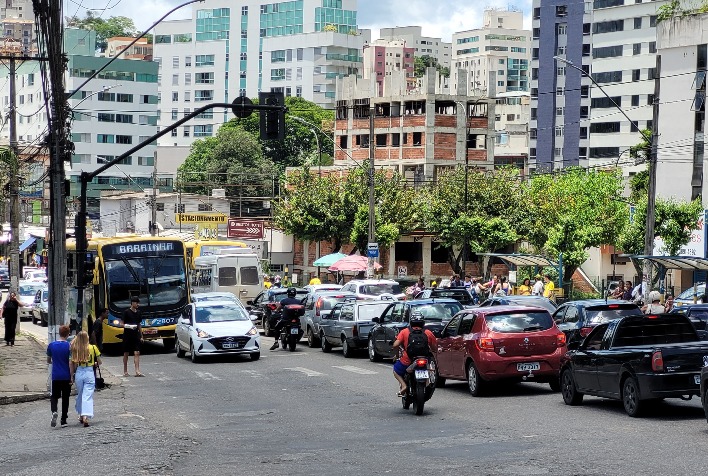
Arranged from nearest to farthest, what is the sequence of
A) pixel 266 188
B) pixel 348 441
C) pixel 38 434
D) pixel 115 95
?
pixel 348 441
pixel 38 434
pixel 266 188
pixel 115 95

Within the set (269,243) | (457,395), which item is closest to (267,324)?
(457,395)

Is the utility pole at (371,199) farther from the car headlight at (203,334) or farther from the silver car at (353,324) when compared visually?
the car headlight at (203,334)

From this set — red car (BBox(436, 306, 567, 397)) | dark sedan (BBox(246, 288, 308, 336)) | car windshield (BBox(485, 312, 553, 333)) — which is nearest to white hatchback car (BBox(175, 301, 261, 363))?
dark sedan (BBox(246, 288, 308, 336))

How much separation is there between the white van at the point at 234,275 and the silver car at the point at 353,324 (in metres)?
18.0

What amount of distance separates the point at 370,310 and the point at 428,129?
2355 inches

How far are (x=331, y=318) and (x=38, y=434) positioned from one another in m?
18.0

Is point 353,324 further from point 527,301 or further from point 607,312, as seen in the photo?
point 607,312

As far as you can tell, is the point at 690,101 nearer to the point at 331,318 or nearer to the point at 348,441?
the point at 331,318

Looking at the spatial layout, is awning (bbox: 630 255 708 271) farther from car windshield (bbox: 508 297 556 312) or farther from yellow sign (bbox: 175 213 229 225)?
yellow sign (bbox: 175 213 229 225)

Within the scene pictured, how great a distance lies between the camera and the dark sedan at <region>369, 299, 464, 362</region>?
99.0 feet

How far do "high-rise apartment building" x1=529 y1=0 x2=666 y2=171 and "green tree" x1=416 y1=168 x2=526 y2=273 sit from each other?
3325cm

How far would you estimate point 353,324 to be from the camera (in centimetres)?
3438

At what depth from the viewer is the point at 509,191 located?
Answer: 250 ft

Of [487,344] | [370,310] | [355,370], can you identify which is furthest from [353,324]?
[487,344]
